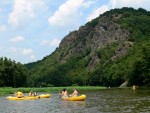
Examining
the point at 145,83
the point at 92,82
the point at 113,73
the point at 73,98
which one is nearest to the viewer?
the point at 73,98

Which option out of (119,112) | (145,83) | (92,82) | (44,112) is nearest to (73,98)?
(44,112)

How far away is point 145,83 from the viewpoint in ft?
386

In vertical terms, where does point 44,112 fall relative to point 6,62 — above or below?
below

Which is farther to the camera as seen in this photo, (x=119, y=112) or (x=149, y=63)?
(x=149, y=63)

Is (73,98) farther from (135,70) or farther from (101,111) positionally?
(135,70)

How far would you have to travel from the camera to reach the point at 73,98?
55406 millimetres

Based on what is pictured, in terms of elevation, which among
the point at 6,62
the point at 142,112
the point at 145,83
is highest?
the point at 6,62

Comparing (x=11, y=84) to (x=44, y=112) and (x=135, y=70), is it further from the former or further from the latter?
(x=44, y=112)

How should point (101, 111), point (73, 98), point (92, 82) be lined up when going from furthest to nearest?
point (92, 82)
point (73, 98)
point (101, 111)

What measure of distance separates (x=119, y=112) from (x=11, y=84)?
11202 centimetres

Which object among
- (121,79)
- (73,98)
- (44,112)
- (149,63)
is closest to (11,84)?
(121,79)

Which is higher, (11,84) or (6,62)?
(6,62)

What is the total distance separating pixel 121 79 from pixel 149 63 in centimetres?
3683

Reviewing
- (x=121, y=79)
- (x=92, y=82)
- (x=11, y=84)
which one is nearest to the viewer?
(x=11, y=84)
